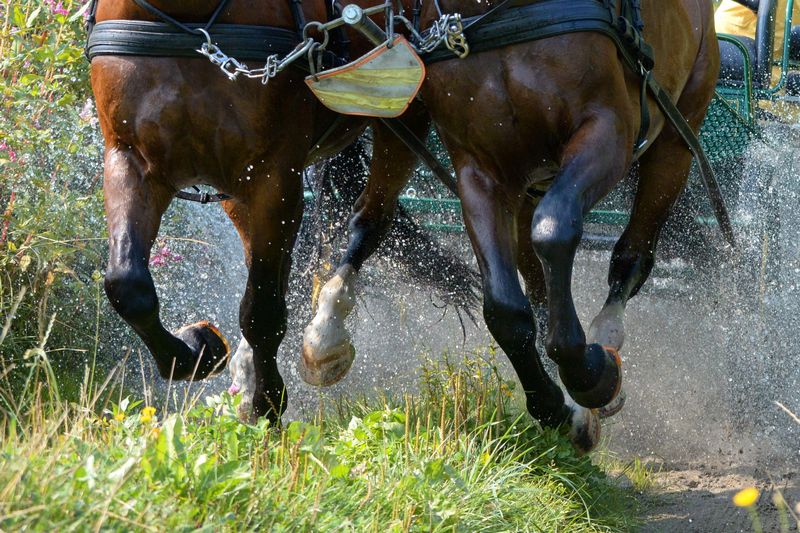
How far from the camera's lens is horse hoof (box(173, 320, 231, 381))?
10.9 feet

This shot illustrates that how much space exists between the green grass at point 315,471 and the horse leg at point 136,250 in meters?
0.31

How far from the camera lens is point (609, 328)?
3.73 meters

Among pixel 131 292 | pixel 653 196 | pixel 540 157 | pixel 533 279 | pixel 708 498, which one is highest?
pixel 540 157

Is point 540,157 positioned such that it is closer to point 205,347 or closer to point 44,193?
point 205,347

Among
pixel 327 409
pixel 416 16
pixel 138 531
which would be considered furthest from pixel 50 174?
pixel 138 531

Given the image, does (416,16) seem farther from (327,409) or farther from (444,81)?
(327,409)

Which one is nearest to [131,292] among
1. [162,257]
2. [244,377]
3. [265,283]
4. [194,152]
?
[194,152]

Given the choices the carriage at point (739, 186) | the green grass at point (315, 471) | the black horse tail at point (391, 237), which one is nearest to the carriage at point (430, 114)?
the green grass at point (315, 471)

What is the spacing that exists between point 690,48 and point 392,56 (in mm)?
1196

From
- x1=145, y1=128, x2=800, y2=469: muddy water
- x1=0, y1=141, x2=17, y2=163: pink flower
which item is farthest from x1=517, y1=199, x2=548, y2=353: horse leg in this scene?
x1=0, y1=141, x2=17, y2=163: pink flower

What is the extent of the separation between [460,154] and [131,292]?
93 centimetres

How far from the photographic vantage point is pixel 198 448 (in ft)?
8.20

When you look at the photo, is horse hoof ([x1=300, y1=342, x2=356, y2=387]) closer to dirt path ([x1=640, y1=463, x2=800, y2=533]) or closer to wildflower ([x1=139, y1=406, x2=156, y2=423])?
dirt path ([x1=640, y1=463, x2=800, y2=533])

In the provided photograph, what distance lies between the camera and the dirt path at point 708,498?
3.55 metres
